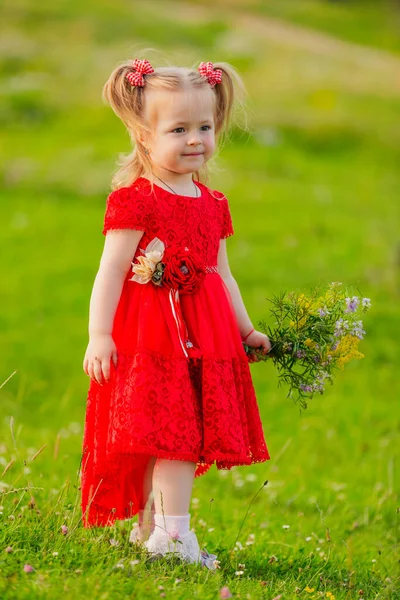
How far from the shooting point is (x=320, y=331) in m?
4.48

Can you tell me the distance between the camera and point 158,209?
4434mm

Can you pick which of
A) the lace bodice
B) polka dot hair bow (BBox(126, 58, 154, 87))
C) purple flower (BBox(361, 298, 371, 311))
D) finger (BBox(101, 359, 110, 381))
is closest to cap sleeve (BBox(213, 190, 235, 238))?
the lace bodice

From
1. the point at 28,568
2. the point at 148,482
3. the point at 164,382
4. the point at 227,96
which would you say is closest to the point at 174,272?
the point at 164,382

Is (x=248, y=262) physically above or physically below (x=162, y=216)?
above

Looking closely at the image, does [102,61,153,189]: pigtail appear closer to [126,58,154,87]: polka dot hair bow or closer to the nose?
[126,58,154,87]: polka dot hair bow

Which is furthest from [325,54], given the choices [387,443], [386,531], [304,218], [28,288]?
[386,531]

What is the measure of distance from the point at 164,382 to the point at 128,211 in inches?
31.6

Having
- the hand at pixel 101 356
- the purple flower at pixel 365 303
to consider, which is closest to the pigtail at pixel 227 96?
the purple flower at pixel 365 303

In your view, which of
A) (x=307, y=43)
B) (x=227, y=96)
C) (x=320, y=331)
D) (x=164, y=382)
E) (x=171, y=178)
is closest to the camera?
(x=164, y=382)

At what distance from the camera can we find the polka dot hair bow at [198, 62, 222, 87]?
14.9 ft

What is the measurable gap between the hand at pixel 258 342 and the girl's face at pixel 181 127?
88 cm

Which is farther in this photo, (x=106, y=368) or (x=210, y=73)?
(x=210, y=73)

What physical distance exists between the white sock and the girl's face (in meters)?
1.61

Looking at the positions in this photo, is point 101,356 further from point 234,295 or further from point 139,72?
point 139,72
